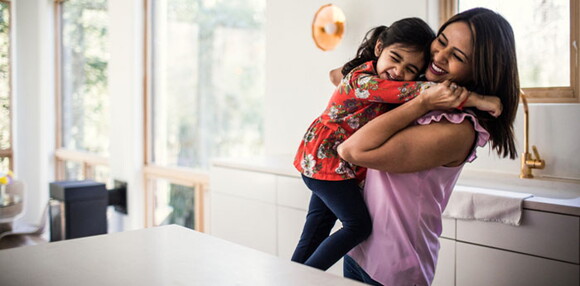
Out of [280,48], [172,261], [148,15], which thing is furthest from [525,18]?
[148,15]

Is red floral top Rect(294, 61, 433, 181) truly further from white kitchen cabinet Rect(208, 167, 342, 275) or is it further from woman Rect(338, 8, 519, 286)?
white kitchen cabinet Rect(208, 167, 342, 275)

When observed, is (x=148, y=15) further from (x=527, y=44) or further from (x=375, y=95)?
(x=375, y=95)

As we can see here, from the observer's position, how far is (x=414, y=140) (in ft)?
4.10

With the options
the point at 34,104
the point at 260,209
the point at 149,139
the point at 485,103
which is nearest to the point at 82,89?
the point at 34,104

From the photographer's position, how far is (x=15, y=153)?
5.32m

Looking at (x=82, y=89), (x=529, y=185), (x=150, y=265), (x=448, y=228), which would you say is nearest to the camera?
(x=150, y=265)

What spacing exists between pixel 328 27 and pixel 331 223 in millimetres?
1331

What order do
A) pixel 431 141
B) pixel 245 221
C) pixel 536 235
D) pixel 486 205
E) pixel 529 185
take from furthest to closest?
pixel 245 221, pixel 529 185, pixel 486 205, pixel 536 235, pixel 431 141

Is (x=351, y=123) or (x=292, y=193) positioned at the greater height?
(x=351, y=123)

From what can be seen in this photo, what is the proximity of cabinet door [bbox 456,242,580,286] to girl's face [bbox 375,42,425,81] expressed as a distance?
2.05 feet

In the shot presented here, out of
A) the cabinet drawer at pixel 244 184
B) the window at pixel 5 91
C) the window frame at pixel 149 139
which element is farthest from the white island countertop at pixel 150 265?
the window at pixel 5 91

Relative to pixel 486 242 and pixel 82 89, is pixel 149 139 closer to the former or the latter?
pixel 82 89

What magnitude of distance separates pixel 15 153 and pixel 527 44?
4.89 metres

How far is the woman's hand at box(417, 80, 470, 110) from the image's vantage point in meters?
1.24
